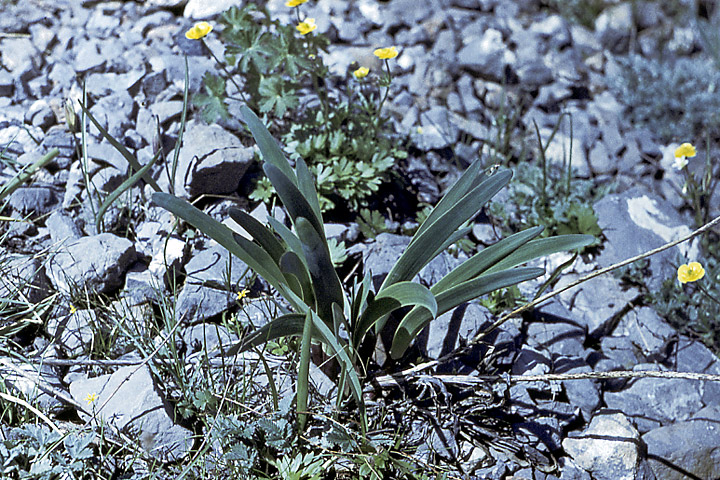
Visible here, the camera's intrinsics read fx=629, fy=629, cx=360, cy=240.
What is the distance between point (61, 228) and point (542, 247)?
1.73 m

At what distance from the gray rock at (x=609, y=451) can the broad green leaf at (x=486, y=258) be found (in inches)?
27.2

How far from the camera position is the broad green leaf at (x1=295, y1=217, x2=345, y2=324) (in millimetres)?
1545

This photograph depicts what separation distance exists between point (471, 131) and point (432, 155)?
16.5 inches

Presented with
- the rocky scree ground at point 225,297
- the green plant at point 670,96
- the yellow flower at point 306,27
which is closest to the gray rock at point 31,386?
the rocky scree ground at point 225,297

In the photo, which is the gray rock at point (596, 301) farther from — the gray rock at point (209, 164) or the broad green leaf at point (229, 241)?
the gray rock at point (209, 164)

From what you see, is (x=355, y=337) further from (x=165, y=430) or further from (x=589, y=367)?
(x=589, y=367)

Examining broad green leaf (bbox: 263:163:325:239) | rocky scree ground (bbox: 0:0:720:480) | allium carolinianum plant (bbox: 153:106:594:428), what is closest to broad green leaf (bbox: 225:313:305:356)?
allium carolinianum plant (bbox: 153:106:594:428)

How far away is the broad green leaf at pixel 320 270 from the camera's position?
154 centimetres

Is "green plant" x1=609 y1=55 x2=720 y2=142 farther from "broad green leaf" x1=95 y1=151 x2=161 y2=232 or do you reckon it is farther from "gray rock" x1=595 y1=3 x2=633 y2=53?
Result: "broad green leaf" x1=95 y1=151 x2=161 y2=232

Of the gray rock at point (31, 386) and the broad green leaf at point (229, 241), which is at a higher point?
the broad green leaf at point (229, 241)

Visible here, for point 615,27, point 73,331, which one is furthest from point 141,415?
point 615,27

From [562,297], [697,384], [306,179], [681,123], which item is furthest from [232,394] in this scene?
[681,123]

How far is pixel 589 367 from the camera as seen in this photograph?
226 centimetres

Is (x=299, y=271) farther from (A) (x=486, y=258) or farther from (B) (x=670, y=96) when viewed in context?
(B) (x=670, y=96)
